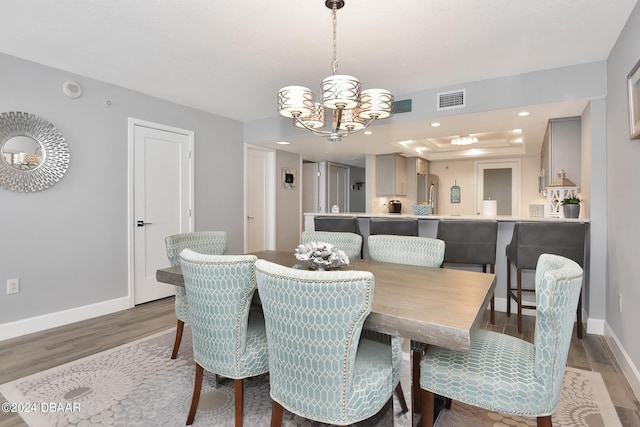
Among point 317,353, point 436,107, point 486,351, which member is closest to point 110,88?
point 436,107

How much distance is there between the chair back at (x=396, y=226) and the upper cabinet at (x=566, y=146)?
1.74 metres

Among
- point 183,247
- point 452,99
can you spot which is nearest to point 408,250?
point 183,247

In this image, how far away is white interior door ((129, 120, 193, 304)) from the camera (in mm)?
3697

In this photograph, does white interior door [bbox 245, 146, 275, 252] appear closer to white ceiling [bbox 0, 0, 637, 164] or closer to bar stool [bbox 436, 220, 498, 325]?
white ceiling [bbox 0, 0, 637, 164]

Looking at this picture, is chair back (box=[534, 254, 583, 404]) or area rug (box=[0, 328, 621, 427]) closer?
chair back (box=[534, 254, 583, 404])

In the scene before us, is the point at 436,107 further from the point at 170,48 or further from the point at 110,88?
the point at 110,88

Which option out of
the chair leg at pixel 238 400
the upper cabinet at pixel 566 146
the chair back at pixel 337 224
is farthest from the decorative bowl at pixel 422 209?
the chair leg at pixel 238 400

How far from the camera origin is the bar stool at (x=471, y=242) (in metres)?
3.13

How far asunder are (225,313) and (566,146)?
3.93m

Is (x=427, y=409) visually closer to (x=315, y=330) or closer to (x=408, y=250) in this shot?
(x=315, y=330)

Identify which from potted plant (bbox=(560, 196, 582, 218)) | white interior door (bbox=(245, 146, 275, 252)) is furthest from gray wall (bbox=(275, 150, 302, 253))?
potted plant (bbox=(560, 196, 582, 218))

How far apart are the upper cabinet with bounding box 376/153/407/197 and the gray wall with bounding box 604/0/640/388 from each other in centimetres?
329

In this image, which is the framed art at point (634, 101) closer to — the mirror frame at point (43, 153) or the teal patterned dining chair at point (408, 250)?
the teal patterned dining chair at point (408, 250)

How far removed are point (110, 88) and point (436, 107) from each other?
336cm
